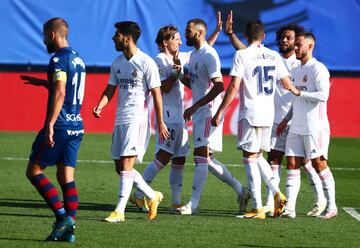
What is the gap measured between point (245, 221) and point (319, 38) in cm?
1647

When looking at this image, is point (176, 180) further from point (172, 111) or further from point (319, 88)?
point (319, 88)

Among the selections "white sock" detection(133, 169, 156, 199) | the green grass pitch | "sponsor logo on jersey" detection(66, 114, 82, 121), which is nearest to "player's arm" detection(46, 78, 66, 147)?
"sponsor logo on jersey" detection(66, 114, 82, 121)

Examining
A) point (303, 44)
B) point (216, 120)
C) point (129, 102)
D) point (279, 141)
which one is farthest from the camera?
point (279, 141)

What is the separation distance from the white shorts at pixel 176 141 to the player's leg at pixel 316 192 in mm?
1495

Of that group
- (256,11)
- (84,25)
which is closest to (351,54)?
(256,11)

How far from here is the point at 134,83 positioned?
11.6 m

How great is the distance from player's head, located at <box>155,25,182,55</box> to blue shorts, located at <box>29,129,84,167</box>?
114 inches

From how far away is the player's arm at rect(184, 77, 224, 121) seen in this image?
12109 mm

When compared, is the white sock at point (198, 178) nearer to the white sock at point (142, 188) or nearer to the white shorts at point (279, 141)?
the white sock at point (142, 188)

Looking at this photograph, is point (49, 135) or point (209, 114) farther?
point (209, 114)

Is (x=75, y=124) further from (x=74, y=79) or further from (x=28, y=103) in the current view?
(x=28, y=103)

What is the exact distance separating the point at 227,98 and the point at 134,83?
106 centimetres

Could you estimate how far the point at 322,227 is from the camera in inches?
451

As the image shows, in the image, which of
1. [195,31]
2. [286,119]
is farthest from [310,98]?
[195,31]
